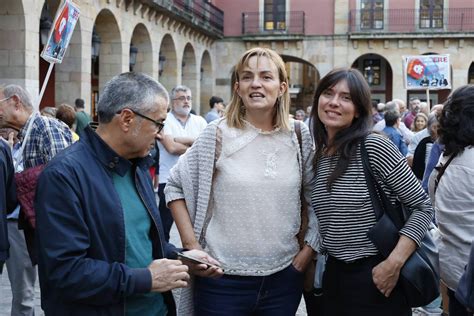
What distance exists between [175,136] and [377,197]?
3.97 metres

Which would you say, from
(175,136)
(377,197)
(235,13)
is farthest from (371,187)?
(235,13)

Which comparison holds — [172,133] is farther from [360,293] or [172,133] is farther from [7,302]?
[360,293]

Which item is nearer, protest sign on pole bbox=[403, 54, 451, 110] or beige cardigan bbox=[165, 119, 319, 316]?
beige cardigan bbox=[165, 119, 319, 316]

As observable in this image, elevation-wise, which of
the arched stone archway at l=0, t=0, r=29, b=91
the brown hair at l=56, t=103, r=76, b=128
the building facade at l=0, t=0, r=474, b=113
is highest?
the building facade at l=0, t=0, r=474, b=113

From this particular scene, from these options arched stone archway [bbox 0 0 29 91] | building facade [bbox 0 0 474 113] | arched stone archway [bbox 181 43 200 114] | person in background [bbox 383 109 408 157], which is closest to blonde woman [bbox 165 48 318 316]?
person in background [bbox 383 109 408 157]

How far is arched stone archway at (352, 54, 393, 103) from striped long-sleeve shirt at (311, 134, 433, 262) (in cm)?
3054

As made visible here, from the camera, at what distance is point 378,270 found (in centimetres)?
290

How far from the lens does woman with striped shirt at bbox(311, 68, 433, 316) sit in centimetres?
289

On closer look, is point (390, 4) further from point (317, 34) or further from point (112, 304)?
point (112, 304)

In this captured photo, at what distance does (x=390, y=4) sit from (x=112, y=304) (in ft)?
99.2

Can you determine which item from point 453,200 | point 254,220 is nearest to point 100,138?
point 254,220

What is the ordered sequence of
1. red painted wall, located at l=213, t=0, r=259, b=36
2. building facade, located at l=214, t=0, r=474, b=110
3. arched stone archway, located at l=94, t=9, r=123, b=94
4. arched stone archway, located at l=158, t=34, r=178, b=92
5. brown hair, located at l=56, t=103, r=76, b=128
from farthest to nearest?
Answer: 1. red painted wall, located at l=213, t=0, r=259, b=36
2. building facade, located at l=214, t=0, r=474, b=110
3. arched stone archway, located at l=158, t=34, r=178, b=92
4. arched stone archway, located at l=94, t=9, r=123, b=94
5. brown hair, located at l=56, t=103, r=76, b=128

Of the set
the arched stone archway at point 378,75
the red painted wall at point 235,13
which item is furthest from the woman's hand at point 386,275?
the arched stone archway at point 378,75

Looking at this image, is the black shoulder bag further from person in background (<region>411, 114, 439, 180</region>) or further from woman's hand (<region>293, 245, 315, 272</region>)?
person in background (<region>411, 114, 439, 180</region>)
